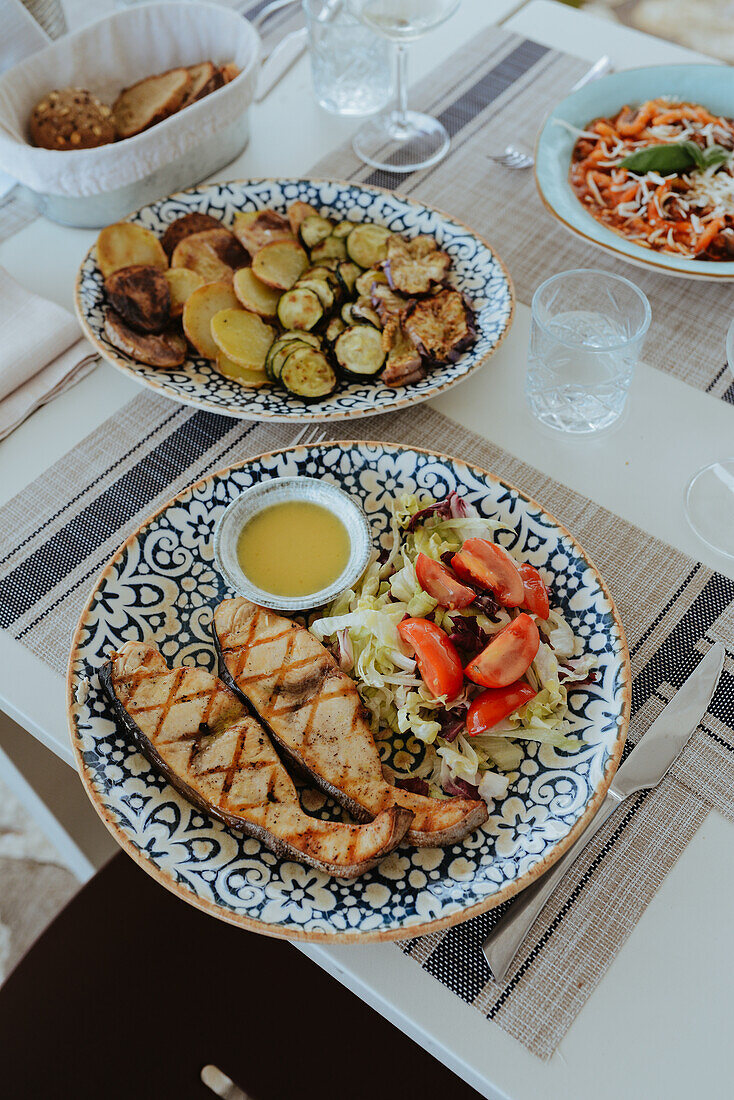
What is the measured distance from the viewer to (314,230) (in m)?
2.15

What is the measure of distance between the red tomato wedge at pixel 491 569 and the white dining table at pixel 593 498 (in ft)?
1.38

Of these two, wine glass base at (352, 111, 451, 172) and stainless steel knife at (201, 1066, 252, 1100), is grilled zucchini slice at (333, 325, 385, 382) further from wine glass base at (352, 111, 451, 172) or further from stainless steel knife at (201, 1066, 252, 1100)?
stainless steel knife at (201, 1066, 252, 1100)

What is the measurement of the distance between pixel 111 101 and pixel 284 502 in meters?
1.62

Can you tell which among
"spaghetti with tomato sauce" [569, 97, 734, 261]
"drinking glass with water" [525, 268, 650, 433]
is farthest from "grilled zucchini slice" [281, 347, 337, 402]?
"spaghetti with tomato sauce" [569, 97, 734, 261]

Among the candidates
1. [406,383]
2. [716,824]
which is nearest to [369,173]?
[406,383]

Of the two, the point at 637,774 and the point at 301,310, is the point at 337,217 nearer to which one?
the point at 301,310

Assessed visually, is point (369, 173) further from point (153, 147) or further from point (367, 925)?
point (367, 925)

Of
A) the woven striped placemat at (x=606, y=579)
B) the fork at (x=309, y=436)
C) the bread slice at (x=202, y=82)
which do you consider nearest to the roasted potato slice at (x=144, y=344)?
the woven striped placemat at (x=606, y=579)

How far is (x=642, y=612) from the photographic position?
5.39 feet

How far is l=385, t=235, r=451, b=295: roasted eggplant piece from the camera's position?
6.50 feet

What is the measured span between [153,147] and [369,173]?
65 cm

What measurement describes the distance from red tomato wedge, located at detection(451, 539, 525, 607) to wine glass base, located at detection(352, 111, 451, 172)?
1.49 metres

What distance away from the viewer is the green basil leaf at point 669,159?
86.0 inches

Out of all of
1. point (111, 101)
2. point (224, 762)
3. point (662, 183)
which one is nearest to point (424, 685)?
point (224, 762)
